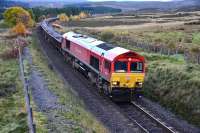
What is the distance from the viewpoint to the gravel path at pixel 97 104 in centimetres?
2541

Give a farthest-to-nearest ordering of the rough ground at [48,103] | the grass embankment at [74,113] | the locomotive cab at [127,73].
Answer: the locomotive cab at [127,73] < the grass embankment at [74,113] < the rough ground at [48,103]

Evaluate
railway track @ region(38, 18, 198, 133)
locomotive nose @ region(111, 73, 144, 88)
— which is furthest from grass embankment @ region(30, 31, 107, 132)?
locomotive nose @ region(111, 73, 144, 88)

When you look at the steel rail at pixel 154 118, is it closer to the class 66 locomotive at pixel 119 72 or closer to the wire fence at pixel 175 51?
the class 66 locomotive at pixel 119 72

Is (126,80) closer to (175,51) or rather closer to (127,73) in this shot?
(127,73)

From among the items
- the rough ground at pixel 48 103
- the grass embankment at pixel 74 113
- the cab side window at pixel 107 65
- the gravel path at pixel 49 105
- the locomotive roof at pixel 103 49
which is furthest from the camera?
the locomotive roof at pixel 103 49

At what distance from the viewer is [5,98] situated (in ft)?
96.7

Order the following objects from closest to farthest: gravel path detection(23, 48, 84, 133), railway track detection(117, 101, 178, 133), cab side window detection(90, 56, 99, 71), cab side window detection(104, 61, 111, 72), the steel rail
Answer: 1. gravel path detection(23, 48, 84, 133)
2. the steel rail
3. railway track detection(117, 101, 178, 133)
4. cab side window detection(104, 61, 111, 72)
5. cab side window detection(90, 56, 99, 71)

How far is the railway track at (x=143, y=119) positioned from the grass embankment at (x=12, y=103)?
276 inches

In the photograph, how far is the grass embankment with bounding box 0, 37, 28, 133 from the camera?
70.7ft

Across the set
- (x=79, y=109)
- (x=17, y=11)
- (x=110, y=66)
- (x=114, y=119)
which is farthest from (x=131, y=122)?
(x=17, y=11)

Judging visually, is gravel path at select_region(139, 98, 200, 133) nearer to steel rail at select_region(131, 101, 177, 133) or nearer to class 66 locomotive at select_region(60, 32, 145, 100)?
steel rail at select_region(131, 101, 177, 133)

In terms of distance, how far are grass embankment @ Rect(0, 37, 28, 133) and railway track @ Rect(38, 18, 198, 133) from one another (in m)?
7.01

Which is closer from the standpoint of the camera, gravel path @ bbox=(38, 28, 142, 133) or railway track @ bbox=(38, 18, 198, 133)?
railway track @ bbox=(38, 18, 198, 133)

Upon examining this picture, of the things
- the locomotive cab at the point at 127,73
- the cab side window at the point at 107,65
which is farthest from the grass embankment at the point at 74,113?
the cab side window at the point at 107,65
